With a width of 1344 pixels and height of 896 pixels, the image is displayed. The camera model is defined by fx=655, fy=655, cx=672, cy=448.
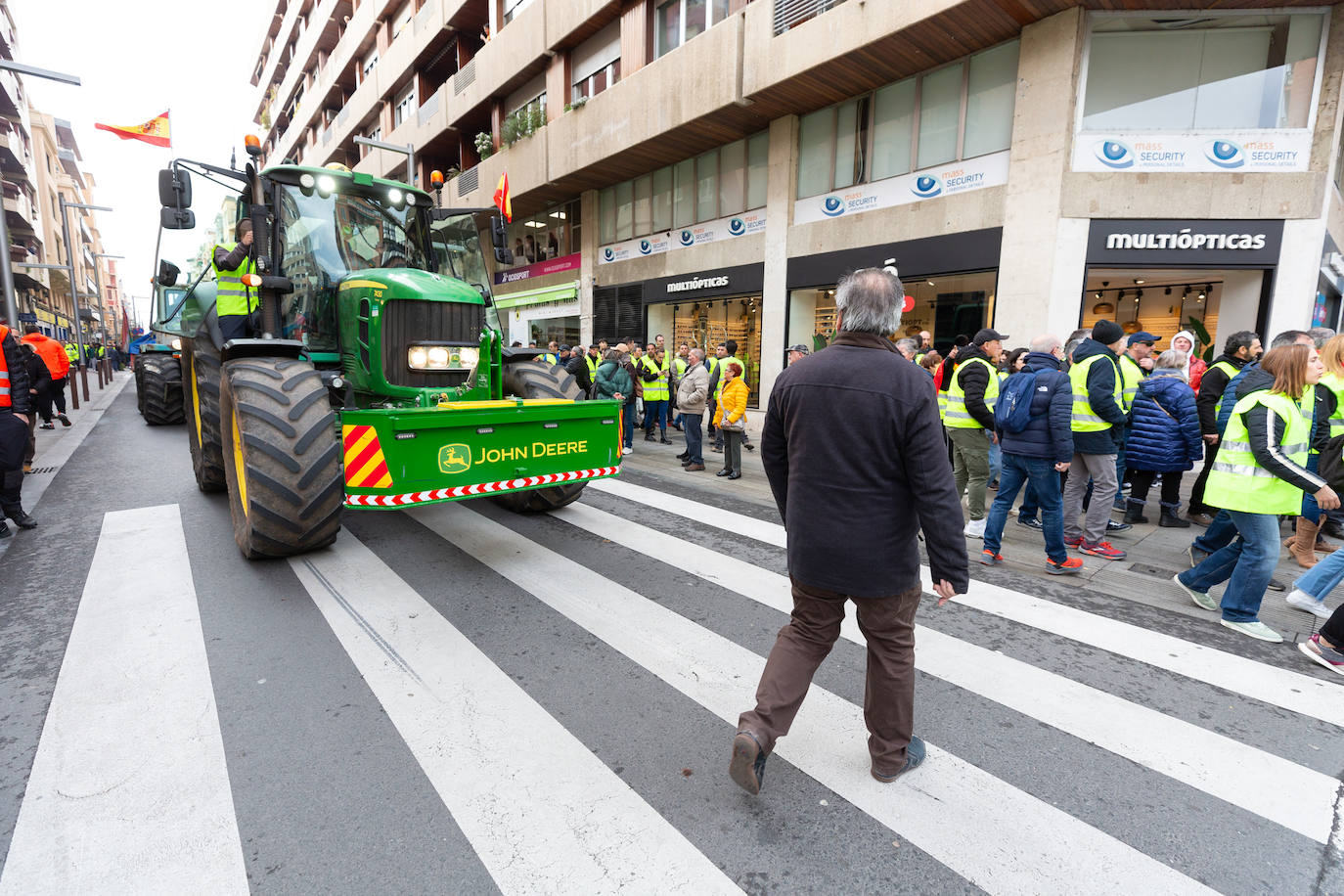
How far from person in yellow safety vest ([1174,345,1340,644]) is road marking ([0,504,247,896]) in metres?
5.26

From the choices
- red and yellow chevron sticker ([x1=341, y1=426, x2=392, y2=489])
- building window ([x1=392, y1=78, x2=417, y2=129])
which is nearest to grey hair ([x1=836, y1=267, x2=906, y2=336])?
A: red and yellow chevron sticker ([x1=341, y1=426, x2=392, y2=489])

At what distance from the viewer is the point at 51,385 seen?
31.9ft

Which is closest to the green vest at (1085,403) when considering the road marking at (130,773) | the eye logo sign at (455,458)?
the eye logo sign at (455,458)

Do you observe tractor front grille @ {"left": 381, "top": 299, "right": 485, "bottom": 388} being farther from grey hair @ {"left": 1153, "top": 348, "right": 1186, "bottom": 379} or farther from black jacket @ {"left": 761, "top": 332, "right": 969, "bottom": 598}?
grey hair @ {"left": 1153, "top": 348, "right": 1186, "bottom": 379}

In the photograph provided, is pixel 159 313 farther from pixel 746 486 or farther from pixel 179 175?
pixel 746 486

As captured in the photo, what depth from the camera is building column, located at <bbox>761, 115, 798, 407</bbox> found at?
14234mm

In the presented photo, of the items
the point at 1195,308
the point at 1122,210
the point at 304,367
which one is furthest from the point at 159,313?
the point at 1195,308

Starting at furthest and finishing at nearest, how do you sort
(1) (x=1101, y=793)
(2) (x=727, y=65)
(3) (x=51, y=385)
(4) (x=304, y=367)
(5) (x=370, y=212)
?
1. (2) (x=727, y=65)
2. (3) (x=51, y=385)
3. (5) (x=370, y=212)
4. (4) (x=304, y=367)
5. (1) (x=1101, y=793)

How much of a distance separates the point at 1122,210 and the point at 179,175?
1216 cm

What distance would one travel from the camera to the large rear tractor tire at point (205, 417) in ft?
21.3

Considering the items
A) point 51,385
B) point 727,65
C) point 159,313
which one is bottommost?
point 51,385

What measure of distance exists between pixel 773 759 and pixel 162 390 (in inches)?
561

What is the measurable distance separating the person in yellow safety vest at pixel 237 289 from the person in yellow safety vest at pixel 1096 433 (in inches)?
282

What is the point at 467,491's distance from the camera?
457 cm
